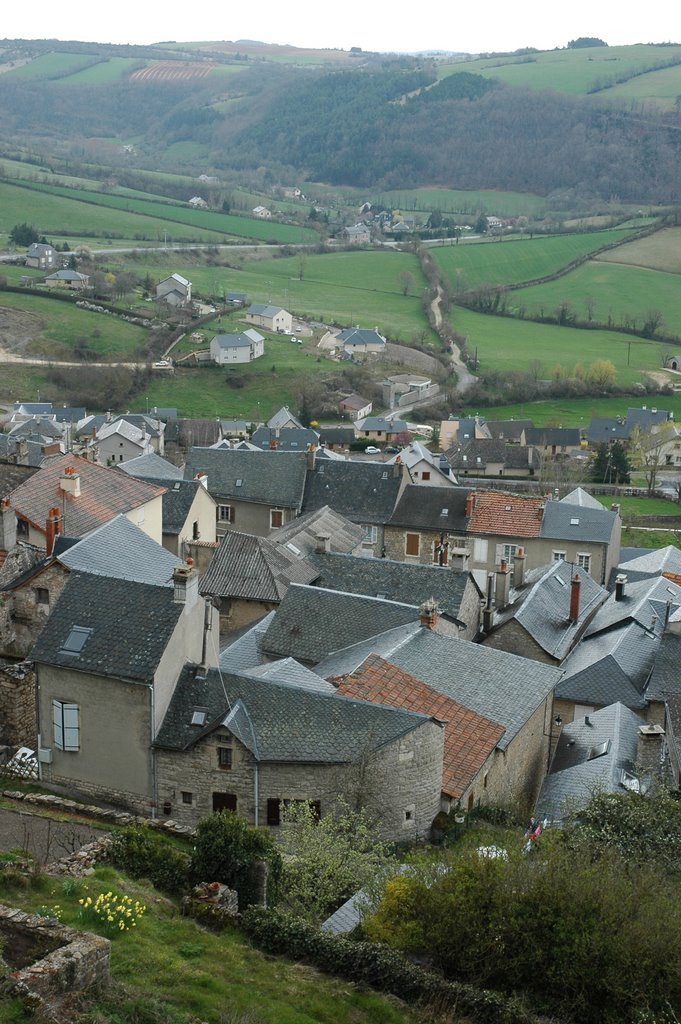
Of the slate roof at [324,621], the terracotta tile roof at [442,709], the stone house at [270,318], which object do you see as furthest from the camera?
the stone house at [270,318]

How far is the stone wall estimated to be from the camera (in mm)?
27625

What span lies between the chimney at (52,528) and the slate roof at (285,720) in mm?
9446

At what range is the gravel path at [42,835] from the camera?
66.6 feet

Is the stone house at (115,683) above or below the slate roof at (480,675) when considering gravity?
above

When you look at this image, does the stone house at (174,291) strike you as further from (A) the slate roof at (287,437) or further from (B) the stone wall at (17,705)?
(B) the stone wall at (17,705)

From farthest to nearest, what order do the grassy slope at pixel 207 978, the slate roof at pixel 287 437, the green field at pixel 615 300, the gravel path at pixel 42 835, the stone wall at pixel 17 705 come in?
the green field at pixel 615 300
the slate roof at pixel 287 437
the stone wall at pixel 17 705
the gravel path at pixel 42 835
the grassy slope at pixel 207 978

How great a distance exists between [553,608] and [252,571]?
12552 millimetres

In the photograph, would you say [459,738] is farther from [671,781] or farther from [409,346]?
[409,346]

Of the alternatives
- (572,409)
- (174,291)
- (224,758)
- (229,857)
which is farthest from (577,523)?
(174,291)

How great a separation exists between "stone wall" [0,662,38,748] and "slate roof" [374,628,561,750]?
9.26 meters

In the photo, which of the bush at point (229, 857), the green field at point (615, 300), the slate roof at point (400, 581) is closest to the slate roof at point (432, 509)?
the slate roof at point (400, 581)

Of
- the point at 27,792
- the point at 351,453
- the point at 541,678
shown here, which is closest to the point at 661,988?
the point at 27,792

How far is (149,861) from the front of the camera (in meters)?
19.5

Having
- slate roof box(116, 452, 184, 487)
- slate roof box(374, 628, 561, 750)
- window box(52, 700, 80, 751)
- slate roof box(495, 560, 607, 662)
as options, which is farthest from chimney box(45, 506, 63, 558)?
slate roof box(116, 452, 184, 487)
